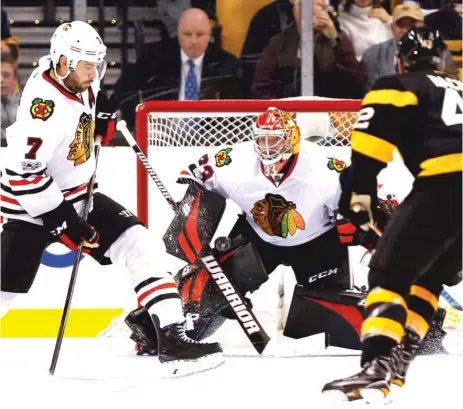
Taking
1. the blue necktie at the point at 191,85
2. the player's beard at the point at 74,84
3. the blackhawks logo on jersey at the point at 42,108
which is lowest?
the blue necktie at the point at 191,85

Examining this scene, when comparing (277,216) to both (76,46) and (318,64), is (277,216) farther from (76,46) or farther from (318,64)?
(76,46)

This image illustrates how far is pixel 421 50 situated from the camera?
297cm

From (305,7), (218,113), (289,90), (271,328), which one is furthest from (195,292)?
(305,7)

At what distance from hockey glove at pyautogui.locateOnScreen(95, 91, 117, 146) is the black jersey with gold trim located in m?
1.29

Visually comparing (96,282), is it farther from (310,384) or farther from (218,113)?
(310,384)

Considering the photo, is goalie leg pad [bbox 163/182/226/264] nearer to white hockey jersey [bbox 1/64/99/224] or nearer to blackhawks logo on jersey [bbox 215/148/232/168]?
blackhawks logo on jersey [bbox 215/148/232/168]

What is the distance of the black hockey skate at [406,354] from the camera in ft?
9.61

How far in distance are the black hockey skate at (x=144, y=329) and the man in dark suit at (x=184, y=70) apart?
1107 millimetres

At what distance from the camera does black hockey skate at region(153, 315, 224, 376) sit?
139 inches

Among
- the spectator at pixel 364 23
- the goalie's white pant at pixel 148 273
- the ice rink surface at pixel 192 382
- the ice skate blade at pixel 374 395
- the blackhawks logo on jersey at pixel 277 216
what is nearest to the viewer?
the ice skate blade at pixel 374 395

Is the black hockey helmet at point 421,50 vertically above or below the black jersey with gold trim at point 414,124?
above

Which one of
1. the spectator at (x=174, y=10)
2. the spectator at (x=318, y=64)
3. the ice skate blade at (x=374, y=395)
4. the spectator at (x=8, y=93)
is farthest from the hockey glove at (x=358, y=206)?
the spectator at (x=8, y=93)

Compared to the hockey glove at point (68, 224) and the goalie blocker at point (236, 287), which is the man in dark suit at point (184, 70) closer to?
the goalie blocker at point (236, 287)

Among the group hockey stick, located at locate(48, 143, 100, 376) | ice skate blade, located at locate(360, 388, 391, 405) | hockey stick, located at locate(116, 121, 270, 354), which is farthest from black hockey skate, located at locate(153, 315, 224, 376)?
ice skate blade, located at locate(360, 388, 391, 405)
